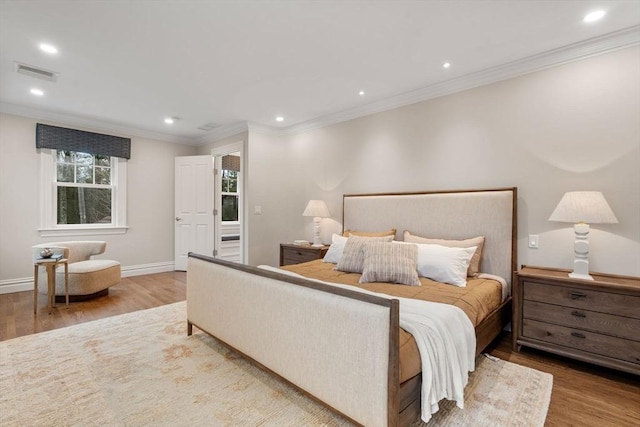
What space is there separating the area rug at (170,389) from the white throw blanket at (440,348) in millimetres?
260

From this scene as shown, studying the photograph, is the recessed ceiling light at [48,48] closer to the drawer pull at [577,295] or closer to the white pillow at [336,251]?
the white pillow at [336,251]

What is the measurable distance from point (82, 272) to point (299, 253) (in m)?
2.74

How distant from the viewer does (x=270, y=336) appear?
1.98 m

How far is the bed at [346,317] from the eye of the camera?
1.40 metres

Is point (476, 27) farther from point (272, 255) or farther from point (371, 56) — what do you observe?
point (272, 255)

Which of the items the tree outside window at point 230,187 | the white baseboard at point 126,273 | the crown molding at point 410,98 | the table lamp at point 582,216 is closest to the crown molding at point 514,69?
the crown molding at point 410,98

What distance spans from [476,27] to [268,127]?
341cm

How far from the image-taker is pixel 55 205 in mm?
4668

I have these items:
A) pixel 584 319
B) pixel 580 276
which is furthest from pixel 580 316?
pixel 580 276

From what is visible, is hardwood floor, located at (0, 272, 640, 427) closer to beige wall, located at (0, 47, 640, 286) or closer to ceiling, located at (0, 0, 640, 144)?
beige wall, located at (0, 47, 640, 286)

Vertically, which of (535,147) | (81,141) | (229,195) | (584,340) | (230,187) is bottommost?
(584,340)

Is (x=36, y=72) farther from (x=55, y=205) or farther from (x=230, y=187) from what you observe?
(x=230, y=187)

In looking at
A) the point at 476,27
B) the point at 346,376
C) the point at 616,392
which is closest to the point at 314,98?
the point at 476,27

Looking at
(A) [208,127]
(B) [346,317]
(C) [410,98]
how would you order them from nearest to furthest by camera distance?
(B) [346,317], (C) [410,98], (A) [208,127]
